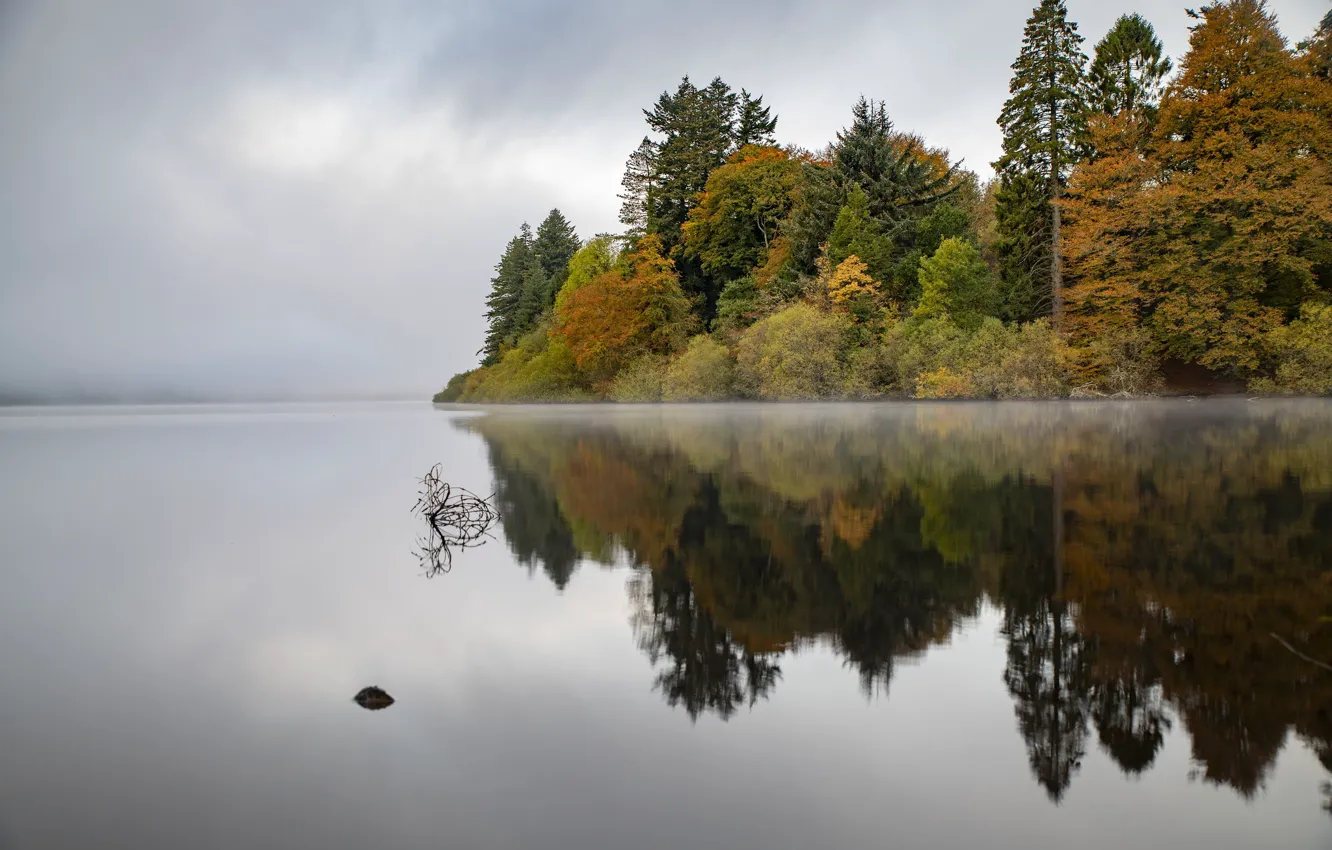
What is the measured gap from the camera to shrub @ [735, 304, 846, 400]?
4144 cm

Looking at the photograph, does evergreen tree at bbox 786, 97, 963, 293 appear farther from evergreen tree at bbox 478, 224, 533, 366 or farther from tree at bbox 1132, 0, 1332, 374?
evergreen tree at bbox 478, 224, 533, 366

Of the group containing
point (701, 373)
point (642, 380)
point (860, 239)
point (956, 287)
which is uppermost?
point (860, 239)

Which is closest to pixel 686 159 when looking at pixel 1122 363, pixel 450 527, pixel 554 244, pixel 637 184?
pixel 637 184

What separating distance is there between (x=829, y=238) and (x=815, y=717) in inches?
1620

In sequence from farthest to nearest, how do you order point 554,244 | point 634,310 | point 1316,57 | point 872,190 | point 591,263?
point 554,244 < point 591,263 < point 634,310 < point 872,190 < point 1316,57

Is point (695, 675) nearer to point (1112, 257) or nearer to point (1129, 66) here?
point (1112, 257)

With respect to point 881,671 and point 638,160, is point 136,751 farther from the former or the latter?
point 638,160

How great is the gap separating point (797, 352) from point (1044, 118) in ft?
54.0

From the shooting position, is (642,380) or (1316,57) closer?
(1316,57)

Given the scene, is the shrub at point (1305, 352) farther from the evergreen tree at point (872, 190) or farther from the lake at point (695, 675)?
the lake at point (695, 675)

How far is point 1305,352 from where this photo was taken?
3089 cm

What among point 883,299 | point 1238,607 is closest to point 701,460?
point 1238,607

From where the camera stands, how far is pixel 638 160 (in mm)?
62031

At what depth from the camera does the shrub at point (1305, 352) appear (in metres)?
30.3
